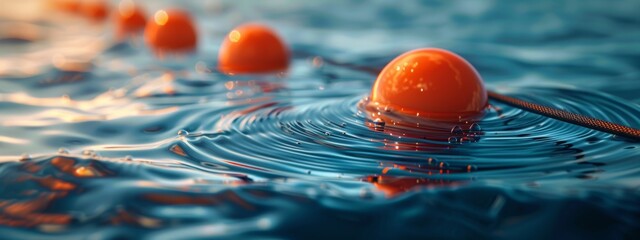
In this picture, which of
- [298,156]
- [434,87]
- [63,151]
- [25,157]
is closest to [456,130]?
[434,87]

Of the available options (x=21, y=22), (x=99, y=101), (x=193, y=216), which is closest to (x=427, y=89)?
(x=193, y=216)

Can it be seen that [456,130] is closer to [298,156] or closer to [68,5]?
[298,156]

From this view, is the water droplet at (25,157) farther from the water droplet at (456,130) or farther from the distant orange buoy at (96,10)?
the distant orange buoy at (96,10)

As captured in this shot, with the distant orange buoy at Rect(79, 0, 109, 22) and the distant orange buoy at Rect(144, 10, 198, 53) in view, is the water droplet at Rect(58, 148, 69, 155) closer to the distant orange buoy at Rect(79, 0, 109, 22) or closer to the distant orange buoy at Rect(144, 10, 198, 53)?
the distant orange buoy at Rect(144, 10, 198, 53)

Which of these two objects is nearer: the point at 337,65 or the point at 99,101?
the point at 99,101

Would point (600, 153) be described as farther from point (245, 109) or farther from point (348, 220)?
point (245, 109)
